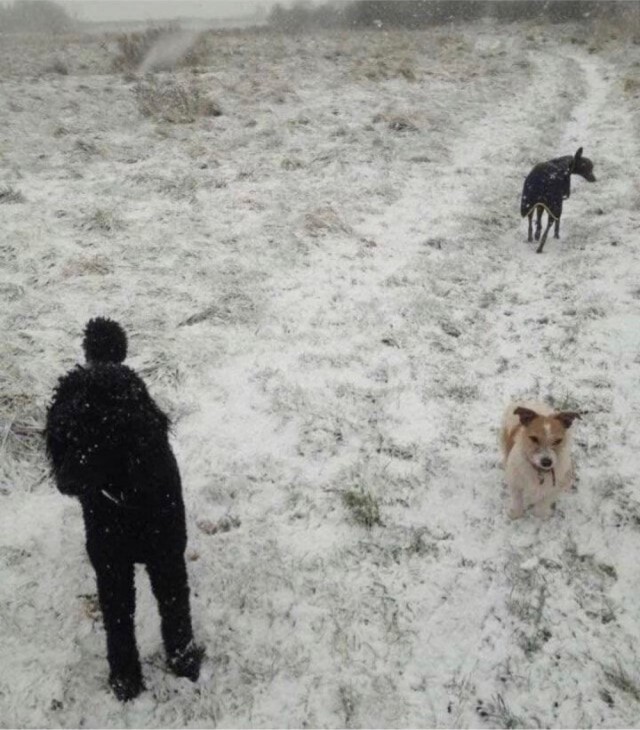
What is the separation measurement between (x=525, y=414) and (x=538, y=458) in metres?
0.37

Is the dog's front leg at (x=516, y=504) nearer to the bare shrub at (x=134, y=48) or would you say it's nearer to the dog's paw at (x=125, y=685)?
the dog's paw at (x=125, y=685)

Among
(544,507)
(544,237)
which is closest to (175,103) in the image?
(544,237)

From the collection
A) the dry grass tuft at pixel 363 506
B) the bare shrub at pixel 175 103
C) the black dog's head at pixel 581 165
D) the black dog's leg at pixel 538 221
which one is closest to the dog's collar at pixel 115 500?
the dry grass tuft at pixel 363 506

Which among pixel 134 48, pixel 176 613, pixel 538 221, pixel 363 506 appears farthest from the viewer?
pixel 134 48

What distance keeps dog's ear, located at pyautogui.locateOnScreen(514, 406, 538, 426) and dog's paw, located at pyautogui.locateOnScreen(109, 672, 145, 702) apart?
3.37 m

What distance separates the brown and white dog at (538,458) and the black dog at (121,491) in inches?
112

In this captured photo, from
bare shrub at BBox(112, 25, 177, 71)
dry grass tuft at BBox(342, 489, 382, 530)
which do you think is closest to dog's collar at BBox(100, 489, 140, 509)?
dry grass tuft at BBox(342, 489, 382, 530)

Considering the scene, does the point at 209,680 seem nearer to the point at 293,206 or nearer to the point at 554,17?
the point at 293,206

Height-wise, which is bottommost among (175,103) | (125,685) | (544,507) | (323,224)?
(125,685)

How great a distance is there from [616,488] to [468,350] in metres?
2.61

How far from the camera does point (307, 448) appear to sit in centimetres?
530

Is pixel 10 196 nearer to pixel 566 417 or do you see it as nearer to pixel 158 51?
pixel 566 417

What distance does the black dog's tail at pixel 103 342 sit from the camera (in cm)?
340

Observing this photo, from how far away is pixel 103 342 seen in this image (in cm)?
341
